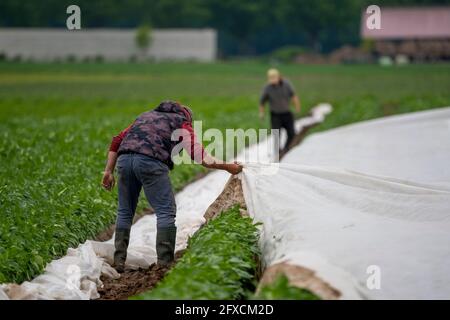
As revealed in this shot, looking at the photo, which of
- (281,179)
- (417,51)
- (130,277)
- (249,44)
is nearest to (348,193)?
(281,179)

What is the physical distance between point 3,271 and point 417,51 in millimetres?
75387

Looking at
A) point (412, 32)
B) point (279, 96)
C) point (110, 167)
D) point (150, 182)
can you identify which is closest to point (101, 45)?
point (412, 32)

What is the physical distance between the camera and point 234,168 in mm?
9211

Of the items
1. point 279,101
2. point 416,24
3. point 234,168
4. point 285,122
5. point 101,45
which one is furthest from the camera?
point 416,24

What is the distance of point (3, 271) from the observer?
7.99 m

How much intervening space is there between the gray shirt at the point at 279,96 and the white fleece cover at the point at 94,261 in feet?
16.0

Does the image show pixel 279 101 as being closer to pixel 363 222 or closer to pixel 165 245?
pixel 165 245

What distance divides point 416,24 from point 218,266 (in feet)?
261

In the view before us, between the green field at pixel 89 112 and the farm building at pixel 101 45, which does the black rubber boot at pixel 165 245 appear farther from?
the farm building at pixel 101 45

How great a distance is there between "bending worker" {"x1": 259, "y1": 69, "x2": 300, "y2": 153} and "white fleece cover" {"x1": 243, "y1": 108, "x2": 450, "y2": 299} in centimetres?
560

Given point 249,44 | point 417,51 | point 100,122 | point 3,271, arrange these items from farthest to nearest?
point 249,44 < point 417,51 < point 100,122 < point 3,271

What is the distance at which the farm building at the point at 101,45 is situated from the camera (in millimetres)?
79688

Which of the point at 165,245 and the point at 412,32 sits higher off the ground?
the point at 165,245
